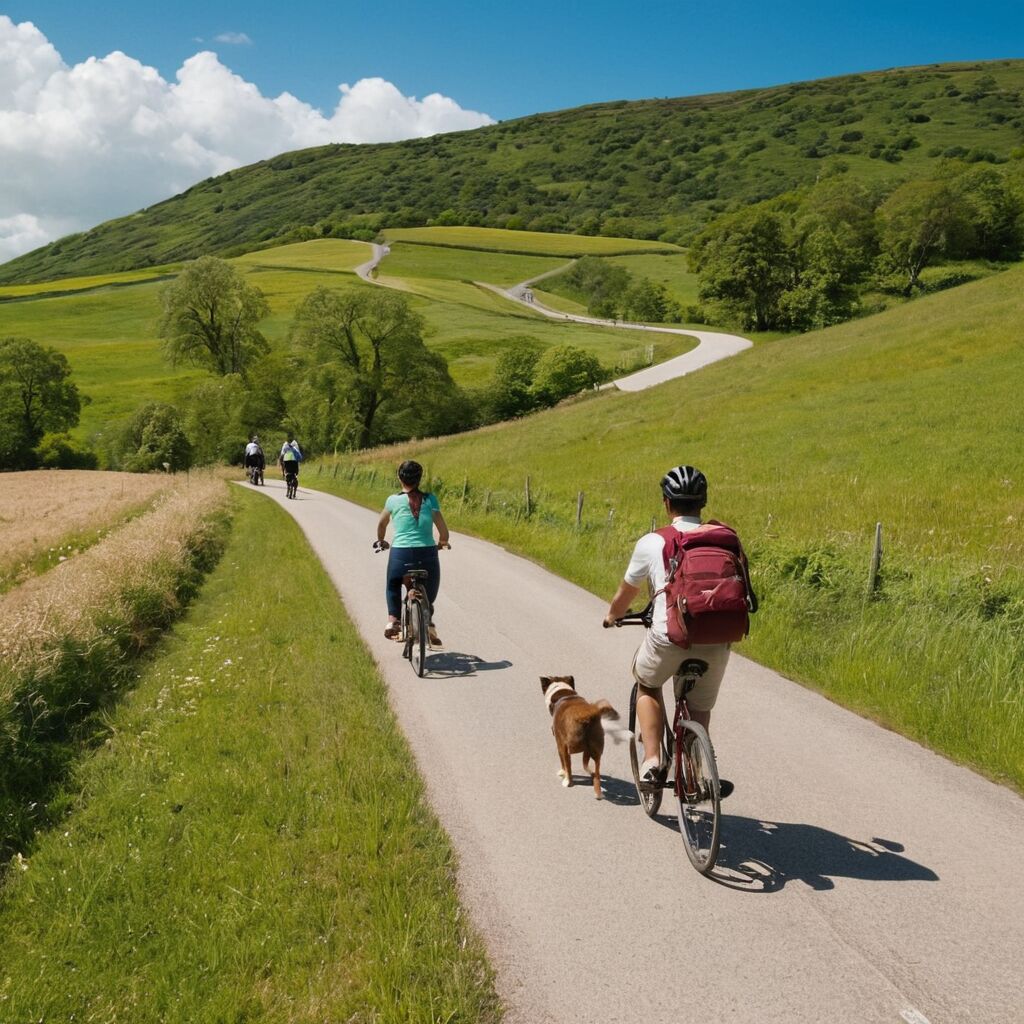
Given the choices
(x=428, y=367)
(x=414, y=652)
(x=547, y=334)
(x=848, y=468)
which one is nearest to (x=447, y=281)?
(x=547, y=334)

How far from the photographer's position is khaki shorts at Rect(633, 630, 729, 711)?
4.38 meters

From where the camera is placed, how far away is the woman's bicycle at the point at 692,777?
415 centimetres

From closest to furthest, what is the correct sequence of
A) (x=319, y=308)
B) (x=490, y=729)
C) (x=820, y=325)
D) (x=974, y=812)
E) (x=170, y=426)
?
(x=974, y=812) < (x=490, y=729) < (x=319, y=308) < (x=170, y=426) < (x=820, y=325)

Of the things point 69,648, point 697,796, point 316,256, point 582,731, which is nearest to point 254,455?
point 69,648

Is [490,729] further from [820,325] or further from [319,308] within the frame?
[820,325]

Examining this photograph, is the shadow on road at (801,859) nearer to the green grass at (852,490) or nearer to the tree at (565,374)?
the green grass at (852,490)

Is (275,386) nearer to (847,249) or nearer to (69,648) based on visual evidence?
(847,249)

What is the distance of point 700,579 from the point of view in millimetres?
4039

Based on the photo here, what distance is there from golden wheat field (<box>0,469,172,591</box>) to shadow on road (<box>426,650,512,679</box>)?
11.4m

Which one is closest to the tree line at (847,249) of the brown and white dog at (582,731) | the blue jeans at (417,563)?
the blue jeans at (417,563)

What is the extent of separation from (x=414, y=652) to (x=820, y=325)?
65626 mm

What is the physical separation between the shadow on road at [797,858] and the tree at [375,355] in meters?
51.6

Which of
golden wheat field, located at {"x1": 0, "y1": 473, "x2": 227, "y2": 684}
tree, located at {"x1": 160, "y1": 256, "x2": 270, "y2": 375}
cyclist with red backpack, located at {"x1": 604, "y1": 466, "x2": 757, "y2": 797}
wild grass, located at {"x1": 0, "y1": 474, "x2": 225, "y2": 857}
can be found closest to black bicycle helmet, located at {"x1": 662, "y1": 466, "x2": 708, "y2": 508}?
cyclist with red backpack, located at {"x1": 604, "y1": 466, "x2": 757, "y2": 797}

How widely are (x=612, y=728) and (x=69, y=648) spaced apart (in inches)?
247
